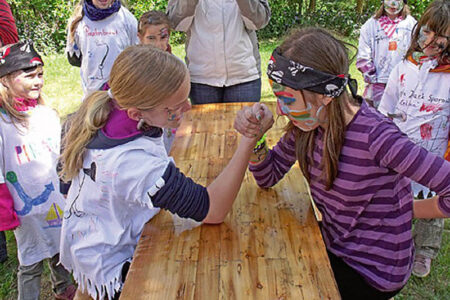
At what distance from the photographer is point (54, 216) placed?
2469mm

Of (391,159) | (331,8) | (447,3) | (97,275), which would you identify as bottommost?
(331,8)

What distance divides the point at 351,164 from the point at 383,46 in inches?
121

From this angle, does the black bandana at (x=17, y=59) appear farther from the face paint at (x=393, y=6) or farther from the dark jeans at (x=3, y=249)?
the face paint at (x=393, y=6)

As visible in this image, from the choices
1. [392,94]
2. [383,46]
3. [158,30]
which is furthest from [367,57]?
[158,30]

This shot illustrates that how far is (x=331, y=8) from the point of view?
12.1 m

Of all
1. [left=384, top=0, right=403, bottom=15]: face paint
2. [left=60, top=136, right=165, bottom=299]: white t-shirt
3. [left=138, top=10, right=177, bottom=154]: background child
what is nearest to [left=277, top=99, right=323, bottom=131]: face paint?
[left=60, top=136, right=165, bottom=299]: white t-shirt

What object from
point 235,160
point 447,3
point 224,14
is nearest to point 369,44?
point 447,3

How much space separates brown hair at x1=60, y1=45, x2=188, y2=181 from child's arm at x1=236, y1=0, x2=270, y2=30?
63.7 inches

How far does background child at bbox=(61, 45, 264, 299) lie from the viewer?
1.54 metres

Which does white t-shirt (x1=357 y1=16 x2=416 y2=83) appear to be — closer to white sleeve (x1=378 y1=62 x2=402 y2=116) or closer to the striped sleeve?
white sleeve (x1=378 y1=62 x2=402 y2=116)

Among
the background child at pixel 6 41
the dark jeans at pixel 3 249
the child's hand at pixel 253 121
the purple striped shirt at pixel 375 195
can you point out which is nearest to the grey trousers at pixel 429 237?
the purple striped shirt at pixel 375 195

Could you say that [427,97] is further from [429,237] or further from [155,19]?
[155,19]

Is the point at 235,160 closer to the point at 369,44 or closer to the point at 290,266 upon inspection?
the point at 290,266

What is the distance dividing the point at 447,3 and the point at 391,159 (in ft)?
5.99
